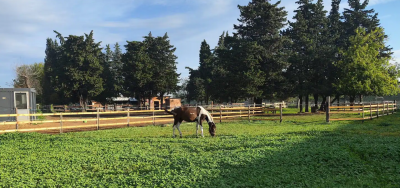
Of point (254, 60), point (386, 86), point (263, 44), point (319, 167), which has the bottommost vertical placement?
point (319, 167)

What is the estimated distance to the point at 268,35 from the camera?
31.7 m

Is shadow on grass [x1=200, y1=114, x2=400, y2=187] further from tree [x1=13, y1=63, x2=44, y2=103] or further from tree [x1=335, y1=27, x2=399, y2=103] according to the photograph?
tree [x1=13, y1=63, x2=44, y2=103]

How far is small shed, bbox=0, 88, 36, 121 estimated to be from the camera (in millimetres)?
19203

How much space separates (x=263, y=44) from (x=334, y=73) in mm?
8790

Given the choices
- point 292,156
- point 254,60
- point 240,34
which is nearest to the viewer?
point 292,156

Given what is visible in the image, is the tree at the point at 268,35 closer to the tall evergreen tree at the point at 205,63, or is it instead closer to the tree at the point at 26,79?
the tall evergreen tree at the point at 205,63

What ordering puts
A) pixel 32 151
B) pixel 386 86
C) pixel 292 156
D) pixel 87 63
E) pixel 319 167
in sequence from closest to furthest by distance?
pixel 319 167
pixel 292 156
pixel 32 151
pixel 386 86
pixel 87 63

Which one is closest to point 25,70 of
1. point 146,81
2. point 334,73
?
point 146,81

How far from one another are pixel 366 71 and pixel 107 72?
1522 inches

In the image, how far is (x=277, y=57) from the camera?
30797 mm

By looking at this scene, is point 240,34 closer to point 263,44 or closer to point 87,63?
point 263,44

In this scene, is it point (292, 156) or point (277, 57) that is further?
point (277, 57)

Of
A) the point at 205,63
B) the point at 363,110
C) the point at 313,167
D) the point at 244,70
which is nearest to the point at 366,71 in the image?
the point at 363,110

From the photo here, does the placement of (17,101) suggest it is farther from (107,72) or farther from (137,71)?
(107,72)
